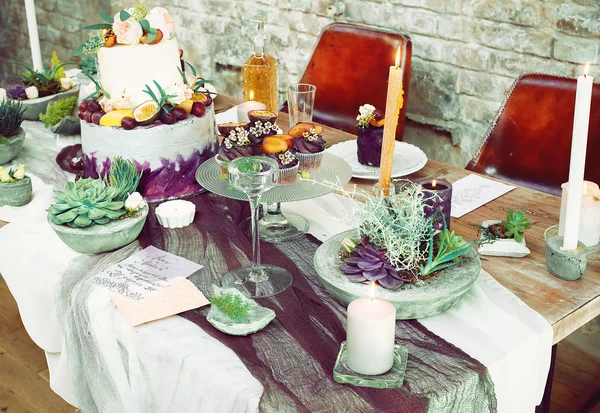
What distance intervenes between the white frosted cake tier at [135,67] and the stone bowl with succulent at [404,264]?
609 millimetres

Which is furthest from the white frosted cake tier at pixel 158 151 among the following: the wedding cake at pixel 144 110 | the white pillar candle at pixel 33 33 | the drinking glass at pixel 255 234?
the white pillar candle at pixel 33 33

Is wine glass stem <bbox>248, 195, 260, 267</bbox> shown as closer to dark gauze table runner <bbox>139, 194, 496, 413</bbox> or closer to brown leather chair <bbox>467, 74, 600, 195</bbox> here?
dark gauze table runner <bbox>139, 194, 496, 413</bbox>

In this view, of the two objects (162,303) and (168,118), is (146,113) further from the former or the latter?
(162,303)

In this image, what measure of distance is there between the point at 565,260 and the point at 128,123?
87cm

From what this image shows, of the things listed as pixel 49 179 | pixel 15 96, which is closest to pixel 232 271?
pixel 49 179

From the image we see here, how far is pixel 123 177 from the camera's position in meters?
1.42

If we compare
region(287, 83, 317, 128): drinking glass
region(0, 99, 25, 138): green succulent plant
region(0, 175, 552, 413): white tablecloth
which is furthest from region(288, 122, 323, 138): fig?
region(0, 99, 25, 138): green succulent plant

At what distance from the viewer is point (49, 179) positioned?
169cm

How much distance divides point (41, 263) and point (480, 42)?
1.65 m

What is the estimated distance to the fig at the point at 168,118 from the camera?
148 centimetres

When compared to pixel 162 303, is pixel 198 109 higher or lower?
higher

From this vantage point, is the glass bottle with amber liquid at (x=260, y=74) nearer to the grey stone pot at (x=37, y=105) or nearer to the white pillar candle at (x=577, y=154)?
the grey stone pot at (x=37, y=105)

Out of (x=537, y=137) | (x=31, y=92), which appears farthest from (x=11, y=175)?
(x=537, y=137)

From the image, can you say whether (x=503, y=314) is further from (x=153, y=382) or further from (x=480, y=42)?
(x=480, y=42)
